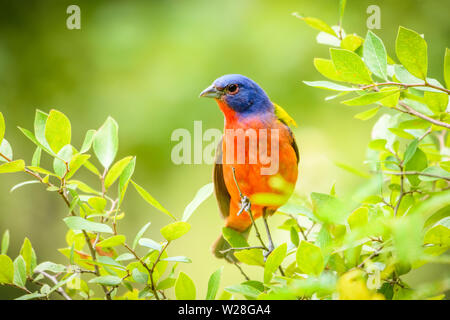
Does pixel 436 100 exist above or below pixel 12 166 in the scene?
above

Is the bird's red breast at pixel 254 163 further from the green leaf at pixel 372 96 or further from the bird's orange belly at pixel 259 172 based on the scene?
the green leaf at pixel 372 96

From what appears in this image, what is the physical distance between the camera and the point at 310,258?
1032 mm

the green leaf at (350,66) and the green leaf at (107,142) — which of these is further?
the green leaf at (107,142)

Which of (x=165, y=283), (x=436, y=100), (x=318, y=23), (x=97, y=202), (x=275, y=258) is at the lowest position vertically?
(x=165, y=283)

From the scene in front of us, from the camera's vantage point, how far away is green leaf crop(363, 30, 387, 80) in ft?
3.92

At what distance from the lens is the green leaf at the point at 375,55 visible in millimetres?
1195

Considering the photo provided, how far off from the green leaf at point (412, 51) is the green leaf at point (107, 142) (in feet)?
2.71

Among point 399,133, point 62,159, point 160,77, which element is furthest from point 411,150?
point 160,77

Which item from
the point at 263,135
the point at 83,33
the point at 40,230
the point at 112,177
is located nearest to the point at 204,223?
the point at 40,230

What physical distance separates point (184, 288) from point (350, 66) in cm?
71

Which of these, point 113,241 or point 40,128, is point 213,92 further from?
point 113,241

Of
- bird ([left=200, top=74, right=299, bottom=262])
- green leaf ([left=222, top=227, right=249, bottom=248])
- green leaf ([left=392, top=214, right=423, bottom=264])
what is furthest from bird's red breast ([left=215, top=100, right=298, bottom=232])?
green leaf ([left=392, top=214, right=423, bottom=264])

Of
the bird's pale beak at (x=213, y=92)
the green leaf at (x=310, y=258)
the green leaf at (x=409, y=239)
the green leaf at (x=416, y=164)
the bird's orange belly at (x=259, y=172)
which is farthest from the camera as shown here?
the bird's pale beak at (x=213, y=92)

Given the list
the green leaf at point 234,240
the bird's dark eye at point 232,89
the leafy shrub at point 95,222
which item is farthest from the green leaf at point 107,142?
the bird's dark eye at point 232,89
